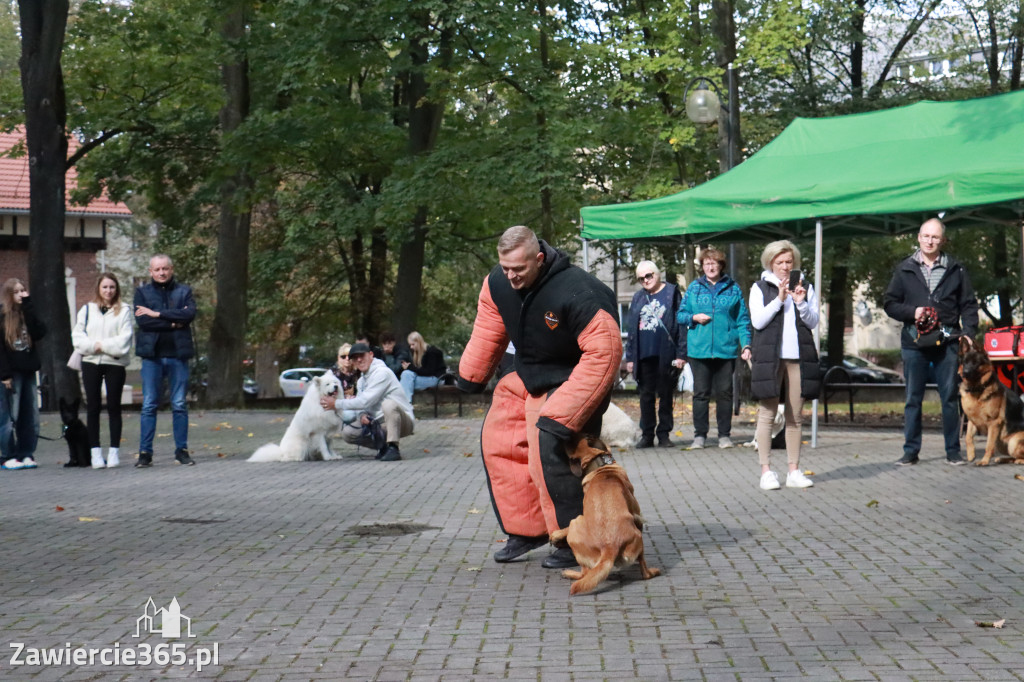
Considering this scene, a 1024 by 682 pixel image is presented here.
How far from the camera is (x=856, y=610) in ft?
18.1

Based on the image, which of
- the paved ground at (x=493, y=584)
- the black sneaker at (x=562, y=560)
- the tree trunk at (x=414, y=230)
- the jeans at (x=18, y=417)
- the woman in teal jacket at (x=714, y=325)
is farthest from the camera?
the tree trunk at (x=414, y=230)

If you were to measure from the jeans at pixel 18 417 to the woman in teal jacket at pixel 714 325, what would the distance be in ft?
21.9

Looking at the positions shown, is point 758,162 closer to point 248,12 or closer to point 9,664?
point 9,664

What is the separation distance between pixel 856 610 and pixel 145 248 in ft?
154

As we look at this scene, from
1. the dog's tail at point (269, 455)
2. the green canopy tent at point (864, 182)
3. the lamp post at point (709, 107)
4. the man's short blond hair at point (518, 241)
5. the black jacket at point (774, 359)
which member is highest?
the lamp post at point (709, 107)

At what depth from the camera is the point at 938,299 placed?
439 inches

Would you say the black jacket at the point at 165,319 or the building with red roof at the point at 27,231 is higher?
the building with red roof at the point at 27,231

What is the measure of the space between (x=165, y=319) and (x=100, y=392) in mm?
998

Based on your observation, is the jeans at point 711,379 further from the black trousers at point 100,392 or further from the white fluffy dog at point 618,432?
the black trousers at point 100,392

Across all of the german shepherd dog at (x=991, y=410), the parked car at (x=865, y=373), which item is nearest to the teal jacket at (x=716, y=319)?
the german shepherd dog at (x=991, y=410)

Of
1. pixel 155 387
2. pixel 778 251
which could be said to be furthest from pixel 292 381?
pixel 778 251

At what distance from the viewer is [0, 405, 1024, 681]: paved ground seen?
15.4 ft

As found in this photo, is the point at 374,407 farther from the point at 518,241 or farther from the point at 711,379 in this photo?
the point at 518,241

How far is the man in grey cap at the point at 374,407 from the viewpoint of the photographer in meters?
12.8
